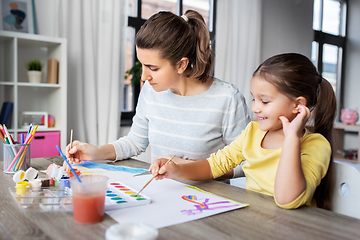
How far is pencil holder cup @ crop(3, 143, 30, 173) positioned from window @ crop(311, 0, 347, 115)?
14.6 ft

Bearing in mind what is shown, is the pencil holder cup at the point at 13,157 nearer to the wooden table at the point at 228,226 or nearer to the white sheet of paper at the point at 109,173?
the white sheet of paper at the point at 109,173

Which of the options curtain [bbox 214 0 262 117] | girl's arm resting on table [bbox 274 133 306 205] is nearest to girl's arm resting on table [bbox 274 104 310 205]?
girl's arm resting on table [bbox 274 133 306 205]

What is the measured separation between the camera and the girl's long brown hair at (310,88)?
84 centimetres

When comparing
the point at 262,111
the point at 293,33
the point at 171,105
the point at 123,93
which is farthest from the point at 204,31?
the point at 293,33

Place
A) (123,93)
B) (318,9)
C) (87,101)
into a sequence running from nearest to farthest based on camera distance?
(87,101)
(123,93)
(318,9)

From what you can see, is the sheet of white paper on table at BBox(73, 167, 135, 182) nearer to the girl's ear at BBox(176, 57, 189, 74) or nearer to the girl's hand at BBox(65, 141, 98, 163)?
the girl's hand at BBox(65, 141, 98, 163)

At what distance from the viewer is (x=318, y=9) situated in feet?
15.4

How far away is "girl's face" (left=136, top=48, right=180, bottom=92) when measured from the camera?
1160 mm

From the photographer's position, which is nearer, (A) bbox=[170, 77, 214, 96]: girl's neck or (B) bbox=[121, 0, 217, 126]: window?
(A) bbox=[170, 77, 214, 96]: girl's neck

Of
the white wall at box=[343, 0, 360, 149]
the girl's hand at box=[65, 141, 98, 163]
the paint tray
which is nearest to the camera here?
the paint tray

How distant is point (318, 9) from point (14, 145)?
478cm

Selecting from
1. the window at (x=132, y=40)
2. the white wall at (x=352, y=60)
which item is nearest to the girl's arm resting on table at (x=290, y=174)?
A: the window at (x=132, y=40)

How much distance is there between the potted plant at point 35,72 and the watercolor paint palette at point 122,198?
167 centimetres

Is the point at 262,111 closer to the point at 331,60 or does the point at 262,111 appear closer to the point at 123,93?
the point at 123,93
